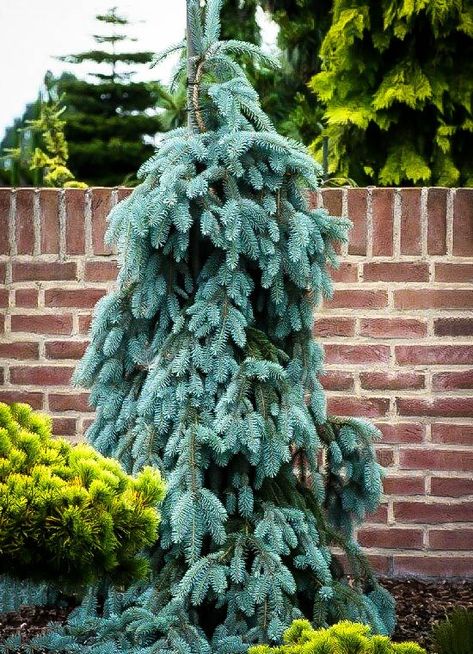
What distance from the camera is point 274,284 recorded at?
2.87 meters

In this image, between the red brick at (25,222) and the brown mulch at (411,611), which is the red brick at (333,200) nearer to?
the red brick at (25,222)

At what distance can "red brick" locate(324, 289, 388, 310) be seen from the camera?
3.82 meters

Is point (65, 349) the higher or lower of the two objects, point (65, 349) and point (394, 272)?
the lower

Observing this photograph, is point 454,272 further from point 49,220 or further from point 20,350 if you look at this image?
point 20,350

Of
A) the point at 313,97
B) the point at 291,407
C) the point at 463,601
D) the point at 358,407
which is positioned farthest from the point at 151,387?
the point at 313,97

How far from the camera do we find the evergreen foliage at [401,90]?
636 cm

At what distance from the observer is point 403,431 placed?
3.86 meters

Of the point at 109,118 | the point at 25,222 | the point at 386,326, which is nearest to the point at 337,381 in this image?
the point at 386,326

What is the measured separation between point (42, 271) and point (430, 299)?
146 centimetres

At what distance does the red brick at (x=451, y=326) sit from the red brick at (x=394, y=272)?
0.17 meters

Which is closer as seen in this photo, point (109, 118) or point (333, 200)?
point (333, 200)

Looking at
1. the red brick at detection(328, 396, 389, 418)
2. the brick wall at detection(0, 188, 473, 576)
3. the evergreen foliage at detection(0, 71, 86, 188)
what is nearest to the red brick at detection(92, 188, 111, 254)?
the brick wall at detection(0, 188, 473, 576)

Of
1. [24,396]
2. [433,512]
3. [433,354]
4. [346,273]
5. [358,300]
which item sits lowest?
Result: [433,512]

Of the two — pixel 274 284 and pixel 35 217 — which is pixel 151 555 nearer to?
pixel 274 284
